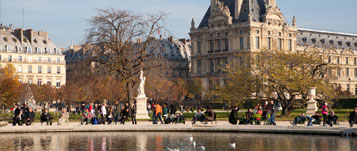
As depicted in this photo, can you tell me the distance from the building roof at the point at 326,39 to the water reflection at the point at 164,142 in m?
93.7

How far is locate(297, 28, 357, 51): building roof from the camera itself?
11931cm

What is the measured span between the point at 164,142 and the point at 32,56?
81.4 m

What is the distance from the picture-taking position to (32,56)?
101 m

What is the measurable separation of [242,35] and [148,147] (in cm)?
8391

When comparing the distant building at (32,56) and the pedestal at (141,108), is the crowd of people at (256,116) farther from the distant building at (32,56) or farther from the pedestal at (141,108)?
the distant building at (32,56)

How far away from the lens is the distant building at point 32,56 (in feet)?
322

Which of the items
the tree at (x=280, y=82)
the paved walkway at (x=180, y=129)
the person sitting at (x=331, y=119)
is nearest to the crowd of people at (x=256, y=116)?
the person sitting at (x=331, y=119)

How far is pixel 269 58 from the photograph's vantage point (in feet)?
161

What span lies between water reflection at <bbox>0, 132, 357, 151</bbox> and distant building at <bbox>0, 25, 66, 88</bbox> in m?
73.2

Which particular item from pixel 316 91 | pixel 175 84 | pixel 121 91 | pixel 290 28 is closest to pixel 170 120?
pixel 316 91

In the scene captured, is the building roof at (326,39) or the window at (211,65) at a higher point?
the building roof at (326,39)

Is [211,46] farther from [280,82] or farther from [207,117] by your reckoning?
[207,117]

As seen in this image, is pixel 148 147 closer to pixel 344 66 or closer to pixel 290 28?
pixel 290 28

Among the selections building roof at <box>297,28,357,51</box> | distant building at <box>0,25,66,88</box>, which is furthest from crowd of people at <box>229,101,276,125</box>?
building roof at <box>297,28,357,51</box>
